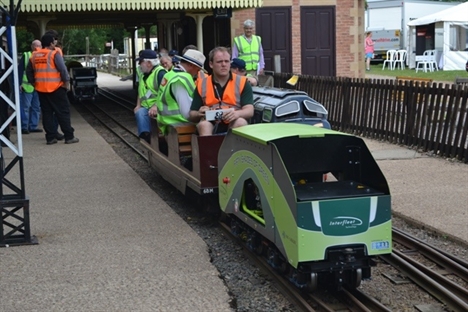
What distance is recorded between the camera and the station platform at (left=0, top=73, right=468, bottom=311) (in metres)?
6.77

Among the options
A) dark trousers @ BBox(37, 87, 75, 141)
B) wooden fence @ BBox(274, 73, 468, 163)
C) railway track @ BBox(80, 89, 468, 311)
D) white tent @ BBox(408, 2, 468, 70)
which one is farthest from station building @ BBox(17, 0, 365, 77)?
railway track @ BBox(80, 89, 468, 311)

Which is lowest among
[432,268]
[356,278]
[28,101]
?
[432,268]

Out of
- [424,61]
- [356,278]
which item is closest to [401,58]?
[424,61]

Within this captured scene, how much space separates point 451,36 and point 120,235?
32.0 meters

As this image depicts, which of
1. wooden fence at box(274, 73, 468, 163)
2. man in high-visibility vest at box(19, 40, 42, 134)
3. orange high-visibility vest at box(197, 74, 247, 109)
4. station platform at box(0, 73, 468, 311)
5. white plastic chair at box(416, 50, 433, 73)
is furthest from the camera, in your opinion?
white plastic chair at box(416, 50, 433, 73)

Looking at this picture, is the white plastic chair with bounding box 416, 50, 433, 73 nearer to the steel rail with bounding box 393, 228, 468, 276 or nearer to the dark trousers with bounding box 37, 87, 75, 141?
the dark trousers with bounding box 37, 87, 75, 141

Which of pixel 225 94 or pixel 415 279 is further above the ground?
pixel 225 94

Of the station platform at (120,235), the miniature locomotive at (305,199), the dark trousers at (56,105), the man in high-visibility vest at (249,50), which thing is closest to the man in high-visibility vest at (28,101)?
the dark trousers at (56,105)

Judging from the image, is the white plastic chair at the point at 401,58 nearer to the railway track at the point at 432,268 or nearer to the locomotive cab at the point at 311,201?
the railway track at the point at 432,268

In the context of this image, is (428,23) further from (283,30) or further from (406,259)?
(406,259)

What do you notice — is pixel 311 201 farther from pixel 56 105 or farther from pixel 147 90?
pixel 56 105

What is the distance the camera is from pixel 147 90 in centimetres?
1243

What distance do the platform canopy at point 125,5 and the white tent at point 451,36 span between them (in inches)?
784

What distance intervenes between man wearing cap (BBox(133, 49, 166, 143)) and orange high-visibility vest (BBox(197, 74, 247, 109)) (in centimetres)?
254
